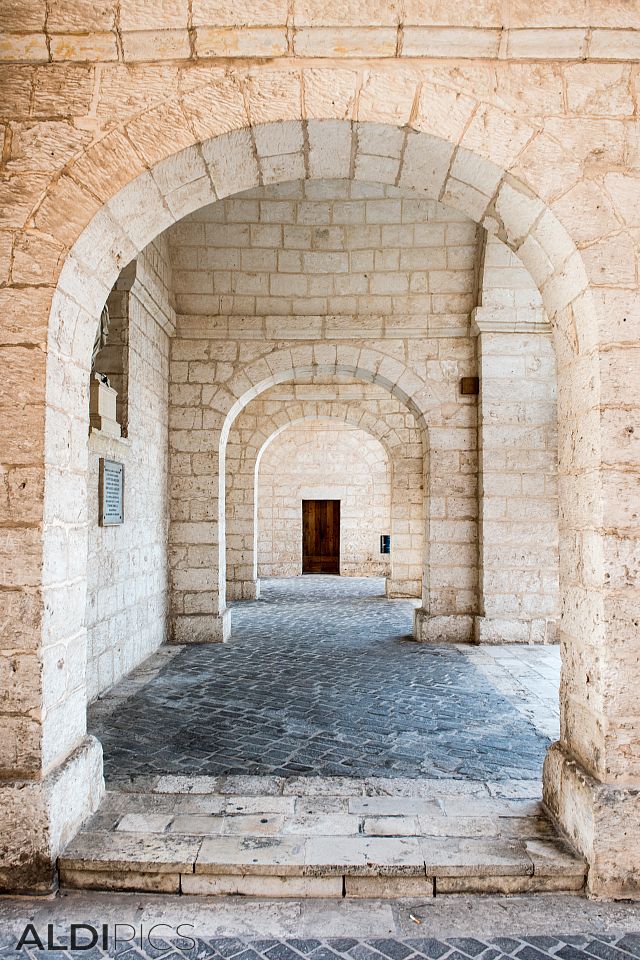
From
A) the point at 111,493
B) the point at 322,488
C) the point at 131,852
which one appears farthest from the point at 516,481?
the point at 322,488

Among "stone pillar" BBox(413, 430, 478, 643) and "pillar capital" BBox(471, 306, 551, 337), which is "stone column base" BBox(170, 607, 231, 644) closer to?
"stone pillar" BBox(413, 430, 478, 643)

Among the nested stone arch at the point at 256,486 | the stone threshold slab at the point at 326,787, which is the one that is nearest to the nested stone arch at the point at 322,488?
the nested stone arch at the point at 256,486

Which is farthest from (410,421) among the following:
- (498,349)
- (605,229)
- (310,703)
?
(605,229)

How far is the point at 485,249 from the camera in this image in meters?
6.02

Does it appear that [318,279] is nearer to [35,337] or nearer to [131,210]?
[131,210]

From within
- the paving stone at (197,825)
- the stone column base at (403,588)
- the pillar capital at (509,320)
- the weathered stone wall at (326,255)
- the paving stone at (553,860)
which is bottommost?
the stone column base at (403,588)

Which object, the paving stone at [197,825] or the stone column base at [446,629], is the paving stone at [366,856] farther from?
the stone column base at [446,629]

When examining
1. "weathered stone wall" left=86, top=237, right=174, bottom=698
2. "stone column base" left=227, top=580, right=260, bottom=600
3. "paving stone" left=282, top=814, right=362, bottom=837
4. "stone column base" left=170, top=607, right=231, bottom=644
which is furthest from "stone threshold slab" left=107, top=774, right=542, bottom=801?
"stone column base" left=227, top=580, right=260, bottom=600

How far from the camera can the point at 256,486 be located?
34.0ft

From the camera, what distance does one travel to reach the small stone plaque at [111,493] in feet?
14.5

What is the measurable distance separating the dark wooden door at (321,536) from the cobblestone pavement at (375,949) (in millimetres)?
12816

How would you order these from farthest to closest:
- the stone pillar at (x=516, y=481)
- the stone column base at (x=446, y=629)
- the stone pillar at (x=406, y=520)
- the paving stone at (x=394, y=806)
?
the stone pillar at (x=406, y=520)
the stone column base at (x=446, y=629)
the stone pillar at (x=516, y=481)
the paving stone at (x=394, y=806)

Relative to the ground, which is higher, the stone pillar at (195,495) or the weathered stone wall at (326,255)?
the weathered stone wall at (326,255)

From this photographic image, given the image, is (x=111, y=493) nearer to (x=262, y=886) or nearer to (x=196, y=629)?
(x=196, y=629)
